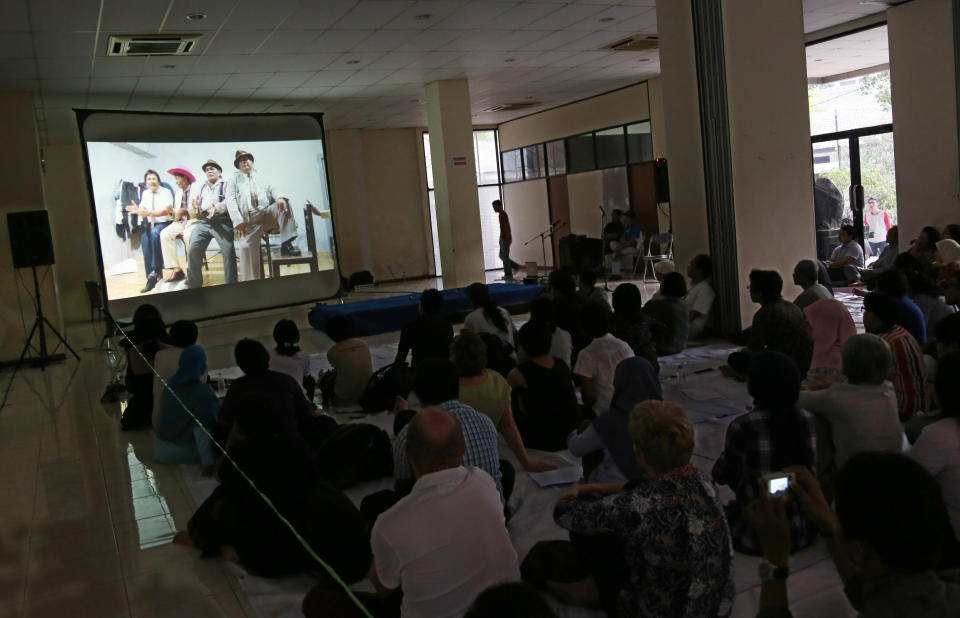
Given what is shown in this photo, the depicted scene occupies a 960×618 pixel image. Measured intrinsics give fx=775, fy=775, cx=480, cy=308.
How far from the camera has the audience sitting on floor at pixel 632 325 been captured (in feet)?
17.5

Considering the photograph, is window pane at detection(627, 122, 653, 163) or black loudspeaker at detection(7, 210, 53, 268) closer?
black loudspeaker at detection(7, 210, 53, 268)

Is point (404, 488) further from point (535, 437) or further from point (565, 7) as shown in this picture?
point (565, 7)

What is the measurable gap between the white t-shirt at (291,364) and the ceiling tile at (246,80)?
6344 mm

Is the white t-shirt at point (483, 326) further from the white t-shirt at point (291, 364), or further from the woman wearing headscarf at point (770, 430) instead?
the woman wearing headscarf at point (770, 430)

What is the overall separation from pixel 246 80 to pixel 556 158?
7.94m

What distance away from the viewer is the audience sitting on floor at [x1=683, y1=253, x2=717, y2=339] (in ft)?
23.8

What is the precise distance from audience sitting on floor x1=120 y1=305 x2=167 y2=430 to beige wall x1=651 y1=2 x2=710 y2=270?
5100 millimetres

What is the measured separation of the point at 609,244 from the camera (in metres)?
14.6

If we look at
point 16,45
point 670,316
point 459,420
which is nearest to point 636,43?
point 670,316

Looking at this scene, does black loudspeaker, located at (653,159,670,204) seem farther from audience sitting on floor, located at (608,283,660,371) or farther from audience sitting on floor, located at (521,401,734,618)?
audience sitting on floor, located at (521,401,734,618)

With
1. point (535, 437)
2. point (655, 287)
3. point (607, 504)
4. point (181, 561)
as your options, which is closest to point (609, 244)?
point (655, 287)

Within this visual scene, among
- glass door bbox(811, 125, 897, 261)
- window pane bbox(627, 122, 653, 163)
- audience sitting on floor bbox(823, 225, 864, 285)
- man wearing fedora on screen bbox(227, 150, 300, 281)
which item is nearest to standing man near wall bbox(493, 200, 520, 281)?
window pane bbox(627, 122, 653, 163)

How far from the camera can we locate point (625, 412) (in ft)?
10.2

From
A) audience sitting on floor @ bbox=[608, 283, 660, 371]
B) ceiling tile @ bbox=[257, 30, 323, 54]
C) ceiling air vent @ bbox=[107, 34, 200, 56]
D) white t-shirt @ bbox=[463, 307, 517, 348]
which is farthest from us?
ceiling tile @ bbox=[257, 30, 323, 54]
